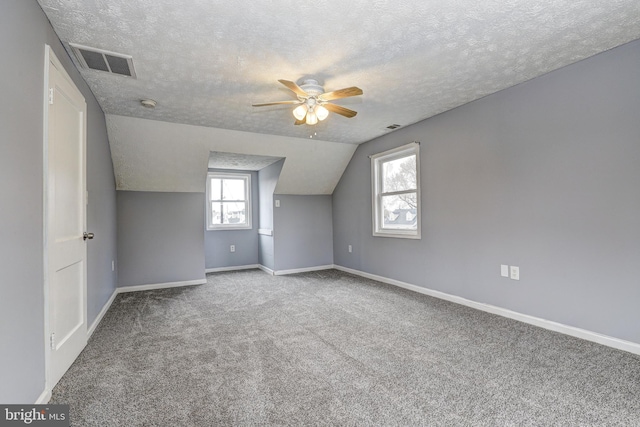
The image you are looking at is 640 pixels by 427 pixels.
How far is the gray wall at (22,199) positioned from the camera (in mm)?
1415

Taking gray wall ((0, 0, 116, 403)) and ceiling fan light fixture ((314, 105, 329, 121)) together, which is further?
ceiling fan light fixture ((314, 105, 329, 121))

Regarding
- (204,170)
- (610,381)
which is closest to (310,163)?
(204,170)

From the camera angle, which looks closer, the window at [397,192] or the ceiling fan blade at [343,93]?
the ceiling fan blade at [343,93]

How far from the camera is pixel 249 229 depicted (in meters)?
6.54

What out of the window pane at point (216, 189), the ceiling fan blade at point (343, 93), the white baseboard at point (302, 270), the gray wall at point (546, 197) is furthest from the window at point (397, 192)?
the window pane at point (216, 189)

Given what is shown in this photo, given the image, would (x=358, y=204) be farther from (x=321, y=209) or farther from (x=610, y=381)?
(x=610, y=381)

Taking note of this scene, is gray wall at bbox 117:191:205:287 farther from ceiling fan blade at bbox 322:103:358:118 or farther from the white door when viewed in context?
ceiling fan blade at bbox 322:103:358:118

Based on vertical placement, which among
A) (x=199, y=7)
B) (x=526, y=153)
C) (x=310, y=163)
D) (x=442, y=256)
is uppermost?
(x=199, y=7)

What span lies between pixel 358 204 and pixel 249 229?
2.42 meters

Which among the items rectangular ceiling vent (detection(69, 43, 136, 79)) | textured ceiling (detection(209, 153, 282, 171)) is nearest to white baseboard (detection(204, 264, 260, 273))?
textured ceiling (detection(209, 153, 282, 171))

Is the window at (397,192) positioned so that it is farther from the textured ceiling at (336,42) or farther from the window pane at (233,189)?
the window pane at (233,189)

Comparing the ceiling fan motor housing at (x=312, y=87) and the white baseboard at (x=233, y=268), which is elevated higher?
the ceiling fan motor housing at (x=312, y=87)

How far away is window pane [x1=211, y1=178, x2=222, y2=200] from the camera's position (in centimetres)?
632

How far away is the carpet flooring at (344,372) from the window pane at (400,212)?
139 cm
